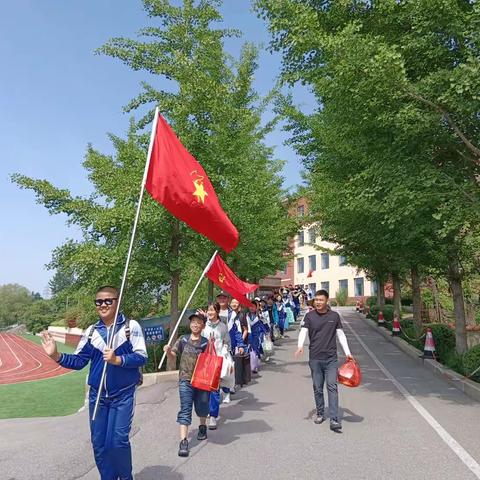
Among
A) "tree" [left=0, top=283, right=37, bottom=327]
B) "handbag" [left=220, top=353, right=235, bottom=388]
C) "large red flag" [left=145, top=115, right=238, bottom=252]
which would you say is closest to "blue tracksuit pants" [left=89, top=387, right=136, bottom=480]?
"large red flag" [left=145, top=115, right=238, bottom=252]

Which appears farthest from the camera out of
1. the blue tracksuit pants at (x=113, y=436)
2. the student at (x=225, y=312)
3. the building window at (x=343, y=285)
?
the building window at (x=343, y=285)

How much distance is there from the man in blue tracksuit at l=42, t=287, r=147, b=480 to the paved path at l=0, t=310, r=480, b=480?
2.88 ft

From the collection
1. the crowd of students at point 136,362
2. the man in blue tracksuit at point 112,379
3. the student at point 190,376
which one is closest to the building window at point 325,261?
the crowd of students at point 136,362

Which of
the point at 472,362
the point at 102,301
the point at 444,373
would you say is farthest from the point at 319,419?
the point at 444,373

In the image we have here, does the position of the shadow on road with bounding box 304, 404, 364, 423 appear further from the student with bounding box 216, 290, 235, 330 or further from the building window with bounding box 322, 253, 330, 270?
the building window with bounding box 322, 253, 330, 270

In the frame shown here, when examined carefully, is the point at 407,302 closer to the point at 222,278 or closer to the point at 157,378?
the point at 157,378

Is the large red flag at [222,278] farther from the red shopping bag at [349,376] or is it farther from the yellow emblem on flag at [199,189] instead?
the yellow emblem on flag at [199,189]

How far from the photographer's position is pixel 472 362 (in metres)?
10.7

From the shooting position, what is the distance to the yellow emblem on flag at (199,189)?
5746mm

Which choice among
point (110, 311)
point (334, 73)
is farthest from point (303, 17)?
point (110, 311)

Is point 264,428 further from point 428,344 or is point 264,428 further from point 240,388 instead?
point 428,344

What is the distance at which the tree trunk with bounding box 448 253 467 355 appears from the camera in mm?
12898

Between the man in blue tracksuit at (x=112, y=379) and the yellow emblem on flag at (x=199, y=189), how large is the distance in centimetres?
172

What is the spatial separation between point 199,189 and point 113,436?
2.72m
